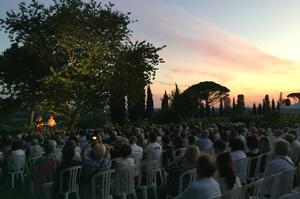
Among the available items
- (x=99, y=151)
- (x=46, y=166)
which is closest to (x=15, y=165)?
(x=46, y=166)

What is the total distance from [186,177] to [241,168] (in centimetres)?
148

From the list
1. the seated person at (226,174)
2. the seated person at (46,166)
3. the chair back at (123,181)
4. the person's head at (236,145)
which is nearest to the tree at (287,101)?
the person's head at (236,145)

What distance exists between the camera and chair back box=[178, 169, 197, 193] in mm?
7802

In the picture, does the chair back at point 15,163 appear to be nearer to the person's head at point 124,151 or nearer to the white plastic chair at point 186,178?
the person's head at point 124,151

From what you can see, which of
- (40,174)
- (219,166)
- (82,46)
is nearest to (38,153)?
(40,174)

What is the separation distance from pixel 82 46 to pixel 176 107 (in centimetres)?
970

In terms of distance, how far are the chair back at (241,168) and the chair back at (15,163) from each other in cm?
552

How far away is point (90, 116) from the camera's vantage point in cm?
3531

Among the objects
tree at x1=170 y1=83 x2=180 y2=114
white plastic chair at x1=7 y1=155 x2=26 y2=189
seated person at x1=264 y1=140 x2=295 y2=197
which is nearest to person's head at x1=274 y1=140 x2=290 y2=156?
seated person at x1=264 y1=140 x2=295 y2=197

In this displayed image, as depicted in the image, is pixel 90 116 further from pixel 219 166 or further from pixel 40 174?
pixel 219 166

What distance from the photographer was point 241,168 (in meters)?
9.04

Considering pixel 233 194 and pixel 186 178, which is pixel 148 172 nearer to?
pixel 186 178

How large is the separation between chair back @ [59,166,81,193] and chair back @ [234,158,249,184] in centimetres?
258

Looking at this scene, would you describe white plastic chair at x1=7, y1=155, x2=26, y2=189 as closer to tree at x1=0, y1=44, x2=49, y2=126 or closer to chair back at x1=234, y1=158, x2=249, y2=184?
chair back at x1=234, y1=158, x2=249, y2=184
